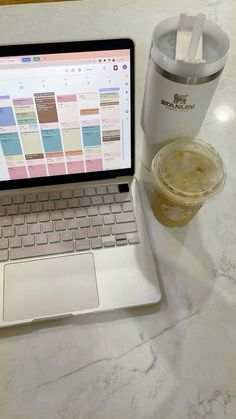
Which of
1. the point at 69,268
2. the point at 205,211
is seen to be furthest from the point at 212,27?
the point at 69,268

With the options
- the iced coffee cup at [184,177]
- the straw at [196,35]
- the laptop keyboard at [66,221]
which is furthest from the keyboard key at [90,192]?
the straw at [196,35]

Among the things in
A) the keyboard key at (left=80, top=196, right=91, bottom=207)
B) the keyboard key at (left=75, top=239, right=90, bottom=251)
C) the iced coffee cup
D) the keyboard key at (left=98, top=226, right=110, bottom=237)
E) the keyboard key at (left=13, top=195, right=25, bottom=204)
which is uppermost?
the iced coffee cup

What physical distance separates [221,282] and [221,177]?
160mm

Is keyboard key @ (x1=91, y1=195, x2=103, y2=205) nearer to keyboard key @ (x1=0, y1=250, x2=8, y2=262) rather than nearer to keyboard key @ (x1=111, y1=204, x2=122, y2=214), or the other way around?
keyboard key @ (x1=111, y1=204, x2=122, y2=214)

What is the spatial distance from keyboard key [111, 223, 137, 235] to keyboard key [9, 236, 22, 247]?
0.47 feet

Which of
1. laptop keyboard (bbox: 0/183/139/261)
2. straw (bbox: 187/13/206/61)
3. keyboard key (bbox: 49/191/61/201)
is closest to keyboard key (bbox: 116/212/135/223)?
laptop keyboard (bbox: 0/183/139/261)

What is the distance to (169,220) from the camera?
60 cm

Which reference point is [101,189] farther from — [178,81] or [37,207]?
[178,81]

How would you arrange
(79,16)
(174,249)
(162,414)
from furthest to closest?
1. (79,16)
2. (174,249)
3. (162,414)

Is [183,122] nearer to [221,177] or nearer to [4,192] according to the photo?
[221,177]

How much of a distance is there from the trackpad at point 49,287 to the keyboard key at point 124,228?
2.1 inches

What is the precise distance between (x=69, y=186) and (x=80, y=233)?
0.09 metres

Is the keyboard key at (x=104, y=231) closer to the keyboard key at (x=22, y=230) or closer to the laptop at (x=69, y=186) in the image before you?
the laptop at (x=69, y=186)

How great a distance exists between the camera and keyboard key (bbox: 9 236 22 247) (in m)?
0.57
